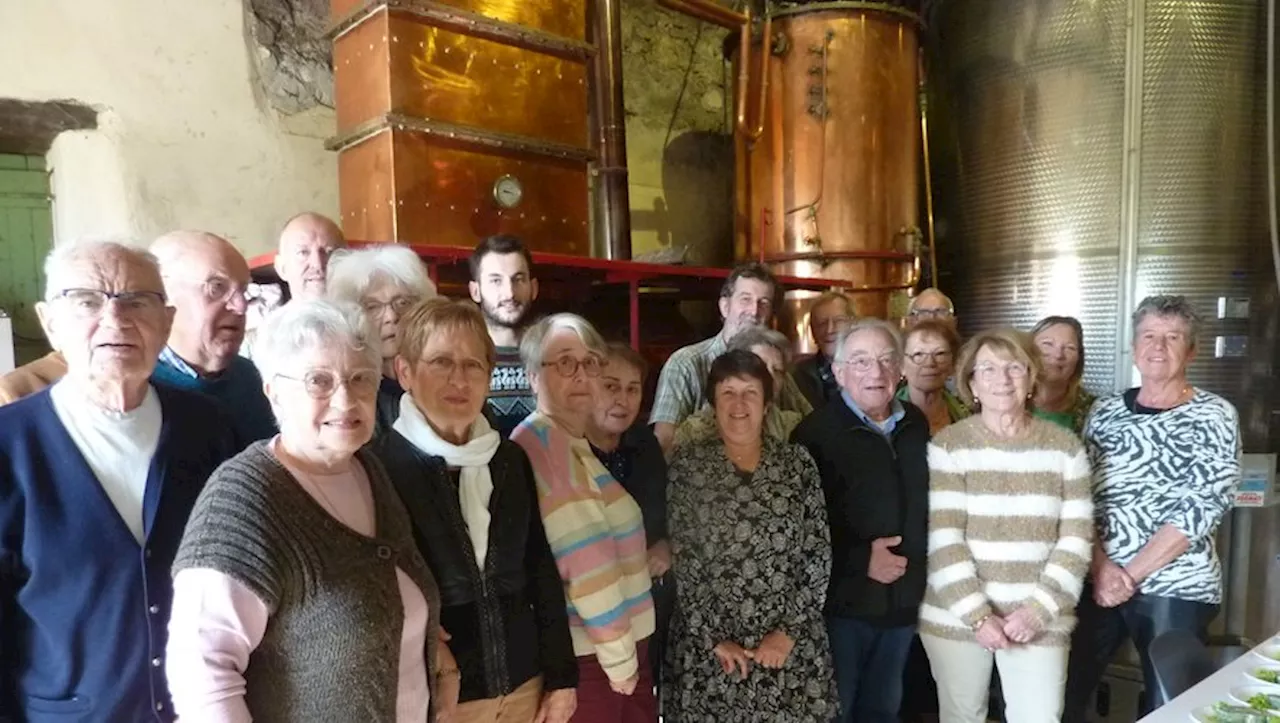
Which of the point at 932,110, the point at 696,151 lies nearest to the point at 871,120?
the point at 932,110

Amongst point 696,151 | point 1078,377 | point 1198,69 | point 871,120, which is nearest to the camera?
point 1078,377

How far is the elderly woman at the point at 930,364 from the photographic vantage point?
284 cm

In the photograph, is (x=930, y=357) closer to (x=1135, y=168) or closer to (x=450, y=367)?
(x=450, y=367)

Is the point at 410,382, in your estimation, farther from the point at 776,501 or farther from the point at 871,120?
the point at 871,120

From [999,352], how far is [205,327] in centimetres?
219

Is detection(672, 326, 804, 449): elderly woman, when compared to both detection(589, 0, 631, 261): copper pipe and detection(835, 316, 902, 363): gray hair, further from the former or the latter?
detection(589, 0, 631, 261): copper pipe

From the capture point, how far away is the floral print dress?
226 centimetres

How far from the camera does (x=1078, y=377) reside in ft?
9.98

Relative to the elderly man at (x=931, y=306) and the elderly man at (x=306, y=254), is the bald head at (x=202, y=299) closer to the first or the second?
the elderly man at (x=306, y=254)

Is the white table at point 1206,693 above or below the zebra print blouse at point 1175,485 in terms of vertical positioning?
below

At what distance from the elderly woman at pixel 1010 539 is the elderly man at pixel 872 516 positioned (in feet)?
0.29

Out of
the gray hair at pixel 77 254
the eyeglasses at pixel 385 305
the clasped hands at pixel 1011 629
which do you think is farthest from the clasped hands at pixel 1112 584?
the gray hair at pixel 77 254

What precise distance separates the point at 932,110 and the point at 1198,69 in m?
1.66

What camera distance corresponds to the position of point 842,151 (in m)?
5.13
